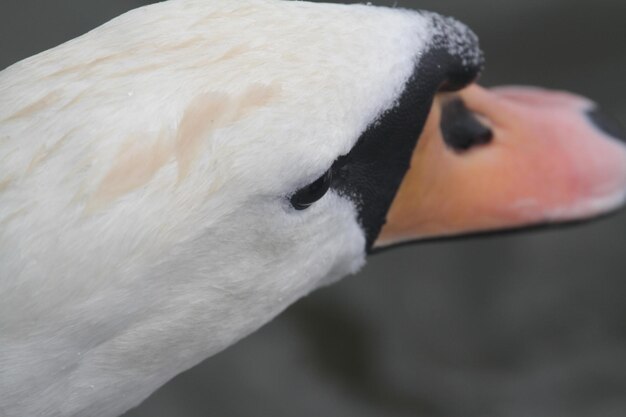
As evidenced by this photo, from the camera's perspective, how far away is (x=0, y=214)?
73.5 inches

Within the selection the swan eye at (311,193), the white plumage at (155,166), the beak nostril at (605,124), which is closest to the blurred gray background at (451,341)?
the beak nostril at (605,124)

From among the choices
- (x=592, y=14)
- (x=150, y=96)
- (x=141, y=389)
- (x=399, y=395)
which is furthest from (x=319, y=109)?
(x=592, y=14)

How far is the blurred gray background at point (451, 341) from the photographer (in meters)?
3.48

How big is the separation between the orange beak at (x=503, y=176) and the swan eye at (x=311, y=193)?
1.28ft

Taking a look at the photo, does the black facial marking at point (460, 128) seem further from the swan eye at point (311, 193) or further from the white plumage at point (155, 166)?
the swan eye at point (311, 193)

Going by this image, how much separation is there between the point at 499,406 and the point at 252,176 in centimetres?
181

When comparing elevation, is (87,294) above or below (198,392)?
above

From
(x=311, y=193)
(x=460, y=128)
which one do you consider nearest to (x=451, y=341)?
(x=460, y=128)

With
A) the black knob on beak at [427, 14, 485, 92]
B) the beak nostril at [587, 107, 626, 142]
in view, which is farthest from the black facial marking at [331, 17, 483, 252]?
the beak nostril at [587, 107, 626, 142]

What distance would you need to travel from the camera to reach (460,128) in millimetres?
2518

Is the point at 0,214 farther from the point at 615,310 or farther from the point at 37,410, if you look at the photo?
the point at 615,310

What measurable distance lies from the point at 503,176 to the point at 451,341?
1132 mm

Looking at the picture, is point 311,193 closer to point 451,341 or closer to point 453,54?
point 453,54

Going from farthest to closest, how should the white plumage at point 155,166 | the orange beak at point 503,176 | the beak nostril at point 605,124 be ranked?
1. the beak nostril at point 605,124
2. the orange beak at point 503,176
3. the white plumage at point 155,166
